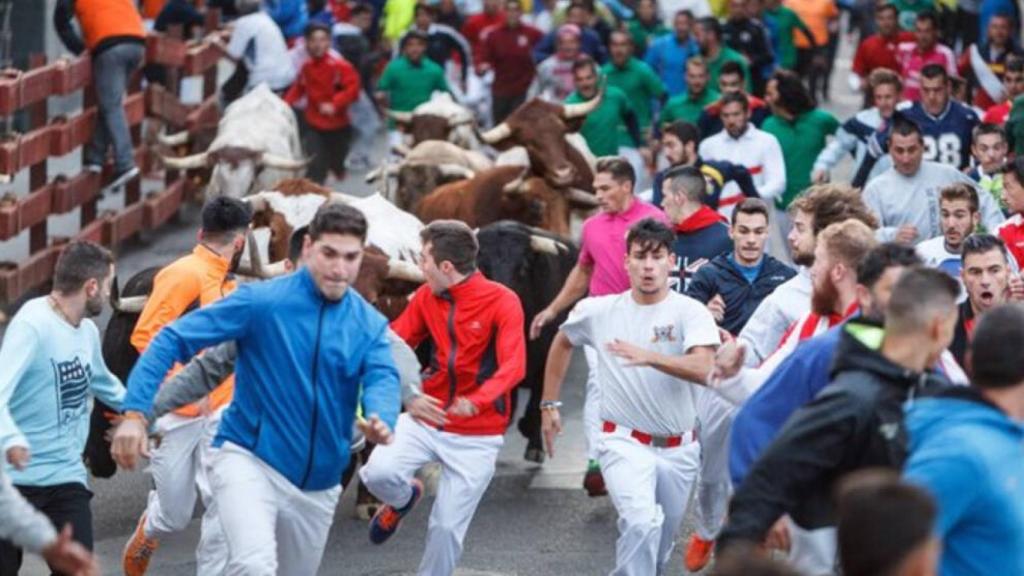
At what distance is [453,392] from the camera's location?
34.9 feet

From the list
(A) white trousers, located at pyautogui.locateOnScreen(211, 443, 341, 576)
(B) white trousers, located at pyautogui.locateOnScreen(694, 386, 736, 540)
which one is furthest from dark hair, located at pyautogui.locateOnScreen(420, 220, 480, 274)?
(A) white trousers, located at pyautogui.locateOnScreen(211, 443, 341, 576)

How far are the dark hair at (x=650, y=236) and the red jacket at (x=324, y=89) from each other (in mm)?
12823

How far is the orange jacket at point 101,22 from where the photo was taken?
19.0 metres

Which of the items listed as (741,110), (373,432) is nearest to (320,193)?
(741,110)

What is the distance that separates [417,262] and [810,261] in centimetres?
393

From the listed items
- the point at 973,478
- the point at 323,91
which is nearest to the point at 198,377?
the point at 973,478

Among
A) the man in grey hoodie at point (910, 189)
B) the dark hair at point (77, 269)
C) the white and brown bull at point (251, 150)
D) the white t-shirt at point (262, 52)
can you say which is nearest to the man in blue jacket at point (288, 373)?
the dark hair at point (77, 269)

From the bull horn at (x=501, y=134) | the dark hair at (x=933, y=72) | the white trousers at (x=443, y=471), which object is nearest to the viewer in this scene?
the white trousers at (x=443, y=471)

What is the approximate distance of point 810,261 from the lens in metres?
10.4

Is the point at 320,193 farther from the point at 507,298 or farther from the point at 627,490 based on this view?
the point at 627,490

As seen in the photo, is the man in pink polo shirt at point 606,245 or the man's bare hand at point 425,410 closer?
the man's bare hand at point 425,410

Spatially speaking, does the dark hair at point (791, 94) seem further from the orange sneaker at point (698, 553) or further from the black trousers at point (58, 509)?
the black trousers at point (58, 509)

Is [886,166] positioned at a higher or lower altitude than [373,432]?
lower

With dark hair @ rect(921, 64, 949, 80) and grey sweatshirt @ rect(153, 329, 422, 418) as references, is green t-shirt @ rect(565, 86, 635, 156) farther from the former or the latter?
grey sweatshirt @ rect(153, 329, 422, 418)
